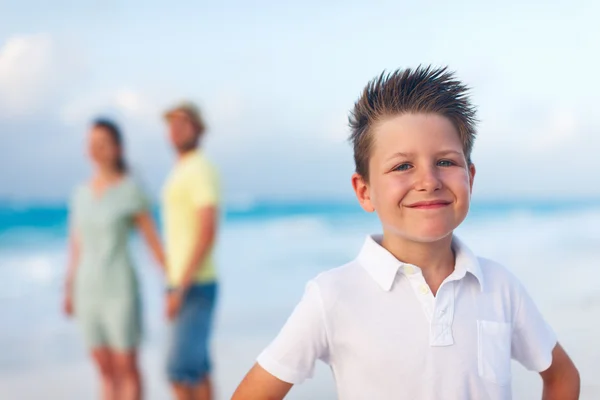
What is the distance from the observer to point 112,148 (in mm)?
2410

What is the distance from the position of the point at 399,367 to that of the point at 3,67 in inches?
225

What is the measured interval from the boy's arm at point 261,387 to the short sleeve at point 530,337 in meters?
0.34

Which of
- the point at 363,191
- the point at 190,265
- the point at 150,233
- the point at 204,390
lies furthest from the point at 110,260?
the point at 363,191

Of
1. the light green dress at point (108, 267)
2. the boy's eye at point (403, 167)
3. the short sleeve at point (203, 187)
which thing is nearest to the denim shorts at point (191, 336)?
the light green dress at point (108, 267)

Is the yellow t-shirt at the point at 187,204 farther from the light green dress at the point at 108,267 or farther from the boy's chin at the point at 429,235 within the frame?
the boy's chin at the point at 429,235

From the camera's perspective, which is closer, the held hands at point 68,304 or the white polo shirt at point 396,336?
the white polo shirt at point 396,336

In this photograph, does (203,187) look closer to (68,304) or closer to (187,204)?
(187,204)

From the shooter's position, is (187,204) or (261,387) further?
(187,204)

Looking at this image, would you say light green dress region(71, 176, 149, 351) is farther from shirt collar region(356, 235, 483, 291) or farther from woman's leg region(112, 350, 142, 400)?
shirt collar region(356, 235, 483, 291)

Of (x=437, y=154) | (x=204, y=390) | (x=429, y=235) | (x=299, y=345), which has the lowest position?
(x=204, y=390)

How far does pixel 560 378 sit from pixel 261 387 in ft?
1.48

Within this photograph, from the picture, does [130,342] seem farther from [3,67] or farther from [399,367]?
[3,67]

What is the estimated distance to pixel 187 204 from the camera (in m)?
2.32

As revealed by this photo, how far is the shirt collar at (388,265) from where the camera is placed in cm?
101
